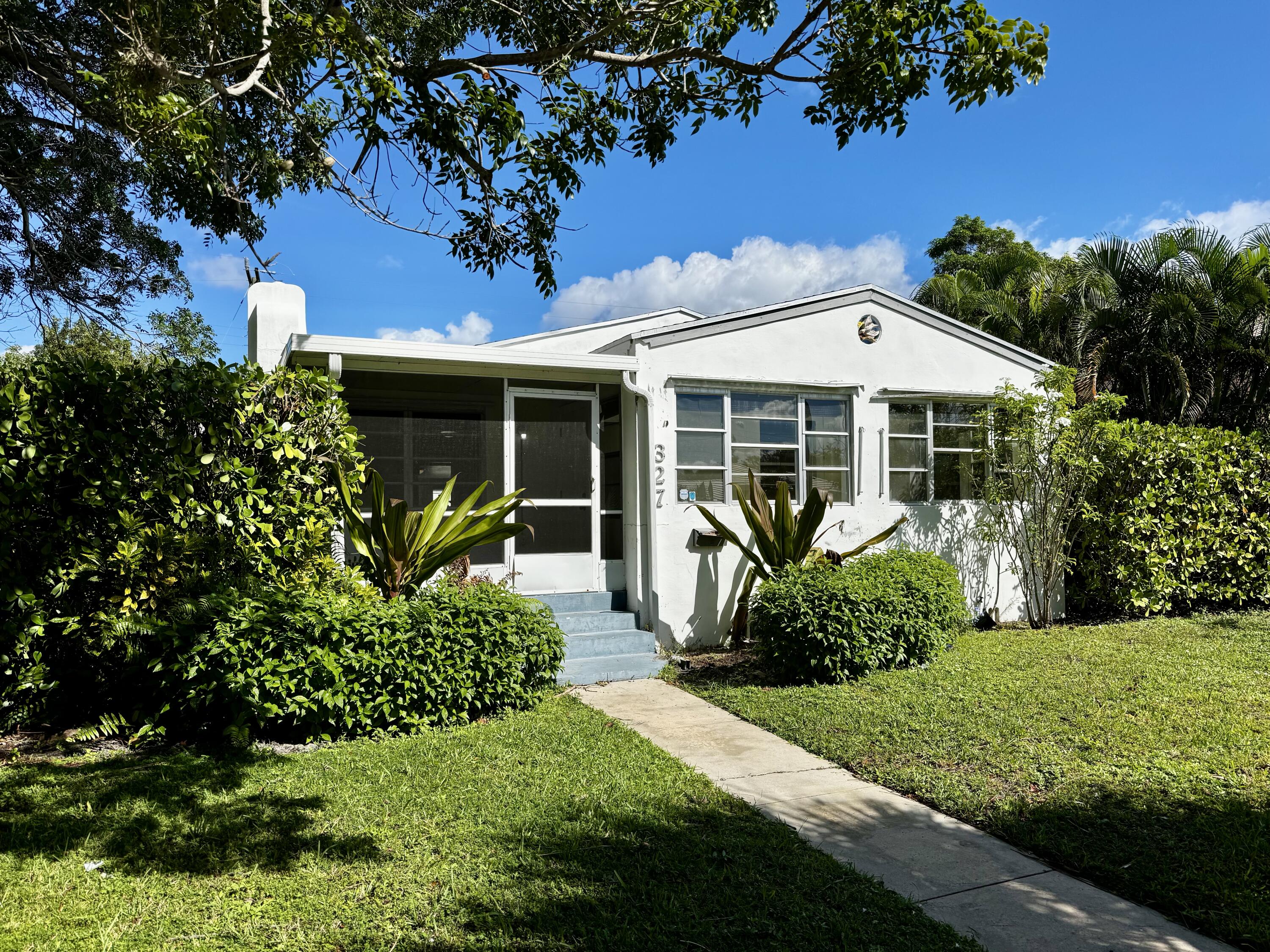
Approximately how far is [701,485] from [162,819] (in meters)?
6.27

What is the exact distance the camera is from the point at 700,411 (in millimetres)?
9453

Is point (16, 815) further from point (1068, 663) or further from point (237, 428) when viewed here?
point (1068, 663)

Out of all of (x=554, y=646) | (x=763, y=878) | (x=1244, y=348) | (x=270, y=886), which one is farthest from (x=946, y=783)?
(x=1244, y=348)

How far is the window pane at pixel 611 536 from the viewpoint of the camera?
9.58 meters

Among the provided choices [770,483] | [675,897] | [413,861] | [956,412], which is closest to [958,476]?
[956,412]

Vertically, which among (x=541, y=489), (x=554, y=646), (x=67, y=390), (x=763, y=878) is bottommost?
(x=763, y=878)

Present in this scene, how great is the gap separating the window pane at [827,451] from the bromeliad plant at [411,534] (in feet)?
14.1

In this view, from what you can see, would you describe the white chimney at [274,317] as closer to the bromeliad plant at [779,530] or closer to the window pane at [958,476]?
the bromeliad plant at [779,530]

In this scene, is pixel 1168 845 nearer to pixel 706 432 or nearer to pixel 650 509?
pixel 650 509

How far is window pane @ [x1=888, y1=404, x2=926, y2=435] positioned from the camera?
34.6ft

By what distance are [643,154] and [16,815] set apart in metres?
6.38

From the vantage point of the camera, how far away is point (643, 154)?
715 cm

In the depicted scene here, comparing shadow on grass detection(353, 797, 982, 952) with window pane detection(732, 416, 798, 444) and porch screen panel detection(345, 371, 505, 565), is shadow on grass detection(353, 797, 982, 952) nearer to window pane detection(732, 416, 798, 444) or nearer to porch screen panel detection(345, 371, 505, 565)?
porch screen panel detection(345, 371, 505, 565)

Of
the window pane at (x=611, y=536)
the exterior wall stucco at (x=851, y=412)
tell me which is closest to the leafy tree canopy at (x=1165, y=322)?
the exterior wall stucco at (x=851, y=412)
